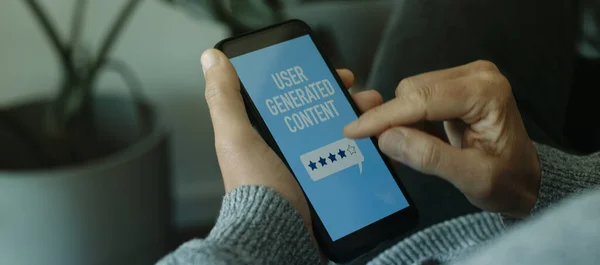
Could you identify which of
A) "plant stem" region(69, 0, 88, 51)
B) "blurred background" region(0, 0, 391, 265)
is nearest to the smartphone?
"blurred background" region(0, 0, 391, 265)

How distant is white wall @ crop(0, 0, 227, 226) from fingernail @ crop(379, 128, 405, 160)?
636mm

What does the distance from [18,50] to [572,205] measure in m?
1.09

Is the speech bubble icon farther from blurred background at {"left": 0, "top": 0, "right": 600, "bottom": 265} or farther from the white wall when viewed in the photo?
the white wall

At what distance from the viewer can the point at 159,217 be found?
1.00 meters

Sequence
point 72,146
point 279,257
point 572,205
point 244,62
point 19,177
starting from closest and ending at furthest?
→ point 572,205 → point 279,257 → point 244,62 → point 19,177 → point 72,146

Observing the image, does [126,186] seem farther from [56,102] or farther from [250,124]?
[250,124]

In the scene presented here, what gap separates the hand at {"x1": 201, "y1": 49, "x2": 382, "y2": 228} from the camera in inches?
17.8

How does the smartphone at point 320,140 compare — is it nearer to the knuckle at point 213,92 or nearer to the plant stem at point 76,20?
the knuckle at point 213,92

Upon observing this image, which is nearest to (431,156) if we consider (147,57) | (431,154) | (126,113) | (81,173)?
(431,154)

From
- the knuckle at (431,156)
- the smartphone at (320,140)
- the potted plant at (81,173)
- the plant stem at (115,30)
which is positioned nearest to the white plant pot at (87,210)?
the potted plant at (81,173)

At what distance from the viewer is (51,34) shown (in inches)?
34.1

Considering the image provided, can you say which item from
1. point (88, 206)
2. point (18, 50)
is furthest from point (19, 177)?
point (18, 50)

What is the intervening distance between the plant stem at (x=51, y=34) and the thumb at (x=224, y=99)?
463 mm

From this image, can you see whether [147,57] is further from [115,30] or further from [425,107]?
[425,107]
